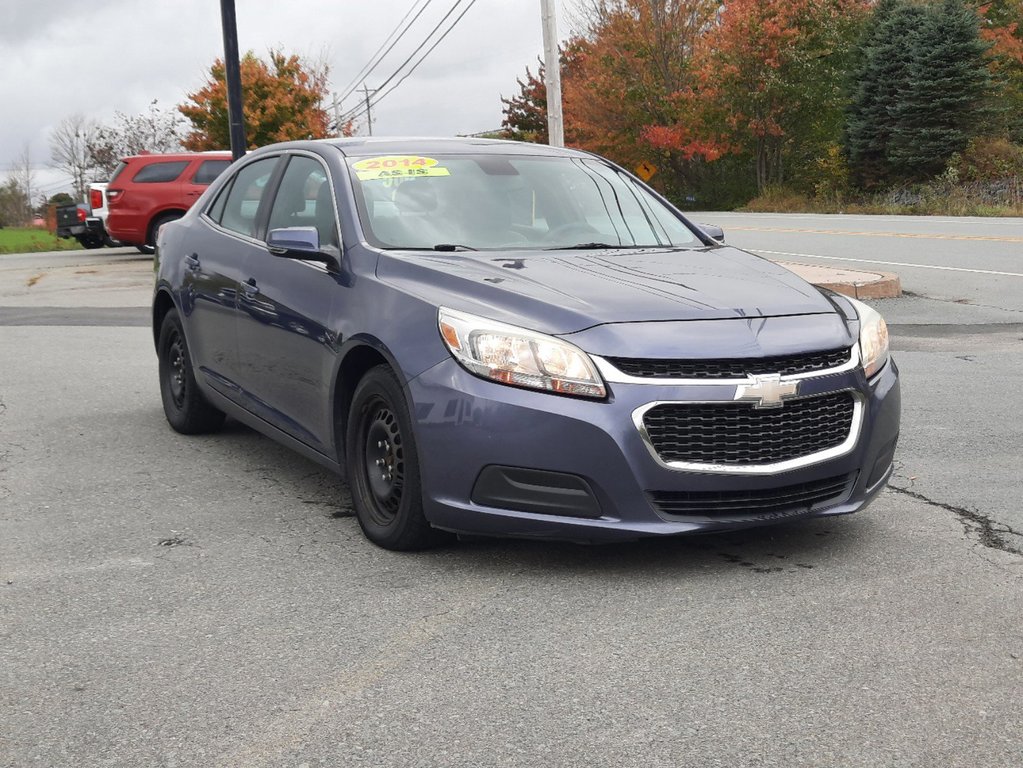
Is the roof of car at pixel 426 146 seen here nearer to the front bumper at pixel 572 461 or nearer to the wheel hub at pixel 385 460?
the wheel hub at pixel 385 460

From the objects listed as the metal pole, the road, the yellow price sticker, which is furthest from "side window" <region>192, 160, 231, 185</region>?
the yellow price sticker

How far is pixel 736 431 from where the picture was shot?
418 centimetres

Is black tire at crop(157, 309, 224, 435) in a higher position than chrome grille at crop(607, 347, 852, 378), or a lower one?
lower

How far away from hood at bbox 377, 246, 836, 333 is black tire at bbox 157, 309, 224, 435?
7.67ft

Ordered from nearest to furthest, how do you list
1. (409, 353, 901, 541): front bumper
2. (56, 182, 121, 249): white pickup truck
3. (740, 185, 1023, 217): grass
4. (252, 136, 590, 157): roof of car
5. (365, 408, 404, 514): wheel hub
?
(409, 353, 901, 541): front bumper < (365, 408, 404, 514): wheel hub < (252, 136, 590, 157): roof of car < (56, 182, 121, 249): white pickup truck < (740, 185, 1023, 217): grass

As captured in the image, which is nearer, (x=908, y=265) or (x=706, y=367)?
(x=706, y=367)

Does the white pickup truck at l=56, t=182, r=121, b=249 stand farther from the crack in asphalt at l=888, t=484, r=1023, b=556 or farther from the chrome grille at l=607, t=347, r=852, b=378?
the chrome grille at l=607, t=347, r=852, b=378

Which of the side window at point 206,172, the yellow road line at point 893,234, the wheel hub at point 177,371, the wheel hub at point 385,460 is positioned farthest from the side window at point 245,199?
the yellow road line at point 893,234

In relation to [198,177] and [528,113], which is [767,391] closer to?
[198,177]

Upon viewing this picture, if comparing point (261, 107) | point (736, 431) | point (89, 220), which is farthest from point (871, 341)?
point (261, 107)

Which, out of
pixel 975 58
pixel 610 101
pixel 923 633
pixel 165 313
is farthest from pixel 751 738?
pixel 610 101

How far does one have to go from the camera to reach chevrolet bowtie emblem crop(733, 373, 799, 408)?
4152mm

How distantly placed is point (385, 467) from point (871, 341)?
1.88 meters

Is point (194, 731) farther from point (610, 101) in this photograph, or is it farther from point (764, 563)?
point (610, 101)
